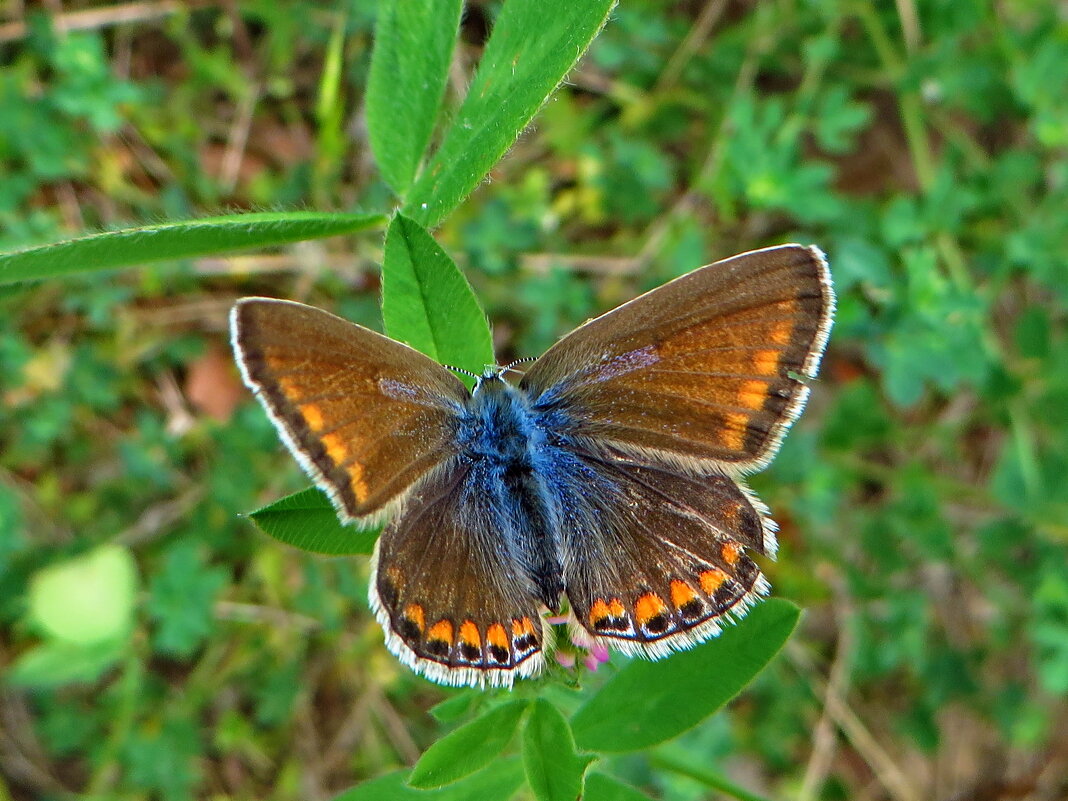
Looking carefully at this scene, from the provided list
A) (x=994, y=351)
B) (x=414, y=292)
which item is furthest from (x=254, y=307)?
(x=994, y=351)

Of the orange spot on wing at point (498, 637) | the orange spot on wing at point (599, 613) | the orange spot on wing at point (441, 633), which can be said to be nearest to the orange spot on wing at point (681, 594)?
the orange spot on wing at point (599, 613)

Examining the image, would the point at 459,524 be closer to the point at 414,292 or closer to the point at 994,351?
the point at 414,292

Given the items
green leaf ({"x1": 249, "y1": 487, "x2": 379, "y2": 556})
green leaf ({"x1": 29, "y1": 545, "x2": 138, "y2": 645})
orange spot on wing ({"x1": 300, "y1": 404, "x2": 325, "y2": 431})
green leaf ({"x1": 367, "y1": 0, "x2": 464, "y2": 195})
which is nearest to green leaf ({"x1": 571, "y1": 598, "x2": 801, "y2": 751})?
green leaf ({"x1": 249, "y1": 487, "x2": 379, "y2": 556})

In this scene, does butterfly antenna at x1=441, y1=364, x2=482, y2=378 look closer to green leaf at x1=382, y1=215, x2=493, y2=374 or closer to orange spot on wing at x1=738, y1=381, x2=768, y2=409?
green leaf at x1=382, y1=215, x2=493, y2=374

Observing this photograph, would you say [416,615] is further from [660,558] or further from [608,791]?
[608,791]

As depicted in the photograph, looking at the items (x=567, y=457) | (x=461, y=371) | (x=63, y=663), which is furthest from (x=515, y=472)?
(x=63, y=663)
